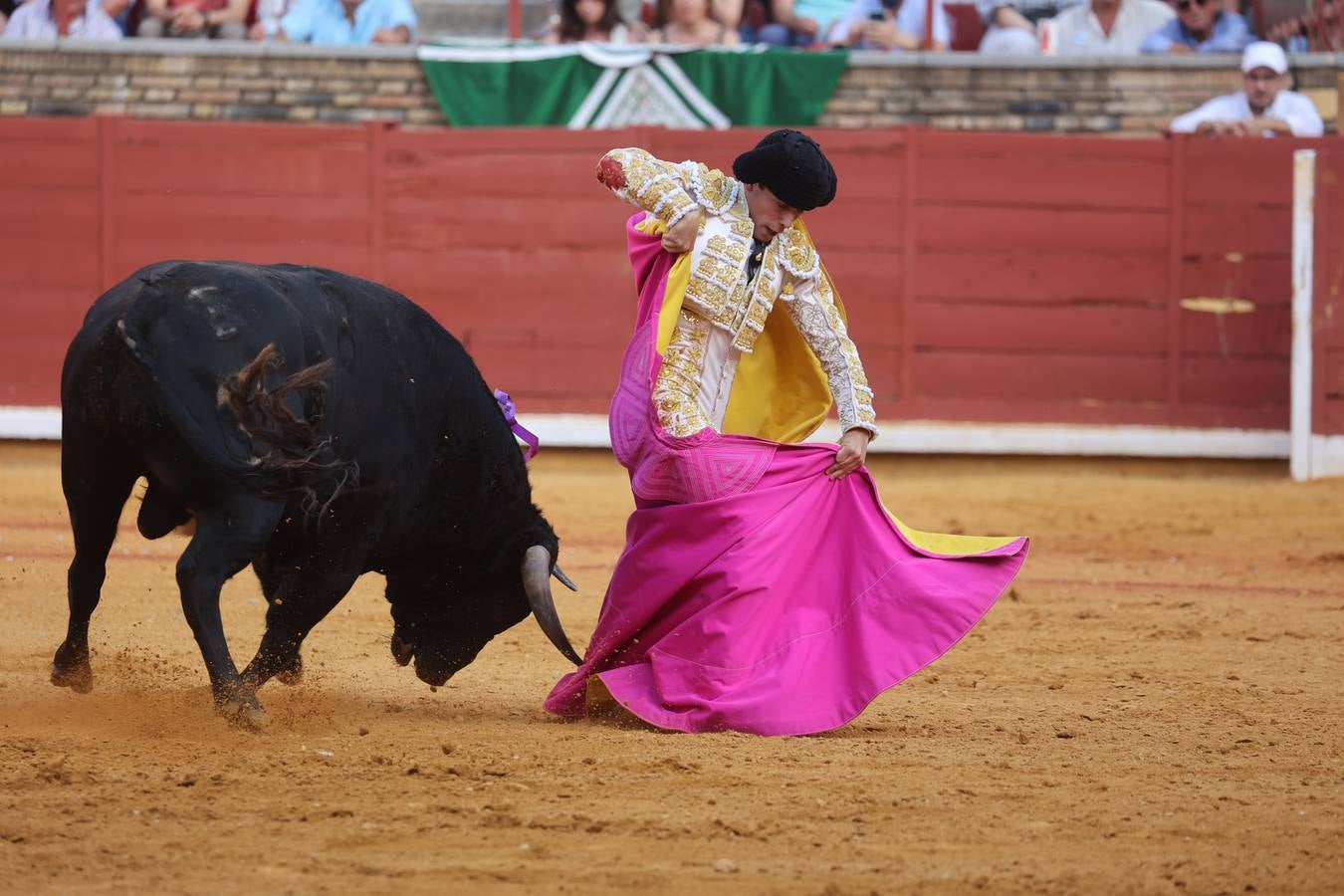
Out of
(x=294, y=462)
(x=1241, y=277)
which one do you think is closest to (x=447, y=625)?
(x=294, y=462)

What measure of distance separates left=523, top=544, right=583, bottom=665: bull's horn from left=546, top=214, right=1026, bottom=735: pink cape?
0.06 m

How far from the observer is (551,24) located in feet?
30.1

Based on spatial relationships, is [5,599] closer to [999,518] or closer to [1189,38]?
[999,518]

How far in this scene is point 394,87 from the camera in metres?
9.23

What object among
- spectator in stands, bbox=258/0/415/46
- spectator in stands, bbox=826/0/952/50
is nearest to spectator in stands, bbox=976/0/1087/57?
spectator in stands, bbox=826/0/952/50

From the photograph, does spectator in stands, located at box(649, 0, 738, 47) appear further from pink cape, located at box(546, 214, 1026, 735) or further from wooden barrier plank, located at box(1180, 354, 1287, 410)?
pink cape, located at box(546, 214, 1026, 735)

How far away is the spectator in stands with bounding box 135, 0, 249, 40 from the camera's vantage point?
9.39m

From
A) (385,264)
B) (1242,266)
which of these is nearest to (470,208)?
(385,264)

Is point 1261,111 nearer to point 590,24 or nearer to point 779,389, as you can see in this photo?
point 590,24

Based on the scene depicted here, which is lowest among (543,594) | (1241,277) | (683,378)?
(543,594)

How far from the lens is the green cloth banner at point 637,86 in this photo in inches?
351

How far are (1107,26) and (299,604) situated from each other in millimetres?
6989

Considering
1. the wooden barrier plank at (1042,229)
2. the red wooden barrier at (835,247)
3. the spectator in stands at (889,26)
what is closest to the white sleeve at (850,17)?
the spectator in stands at (889,26)

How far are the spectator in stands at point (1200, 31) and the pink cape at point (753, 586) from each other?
623cm
